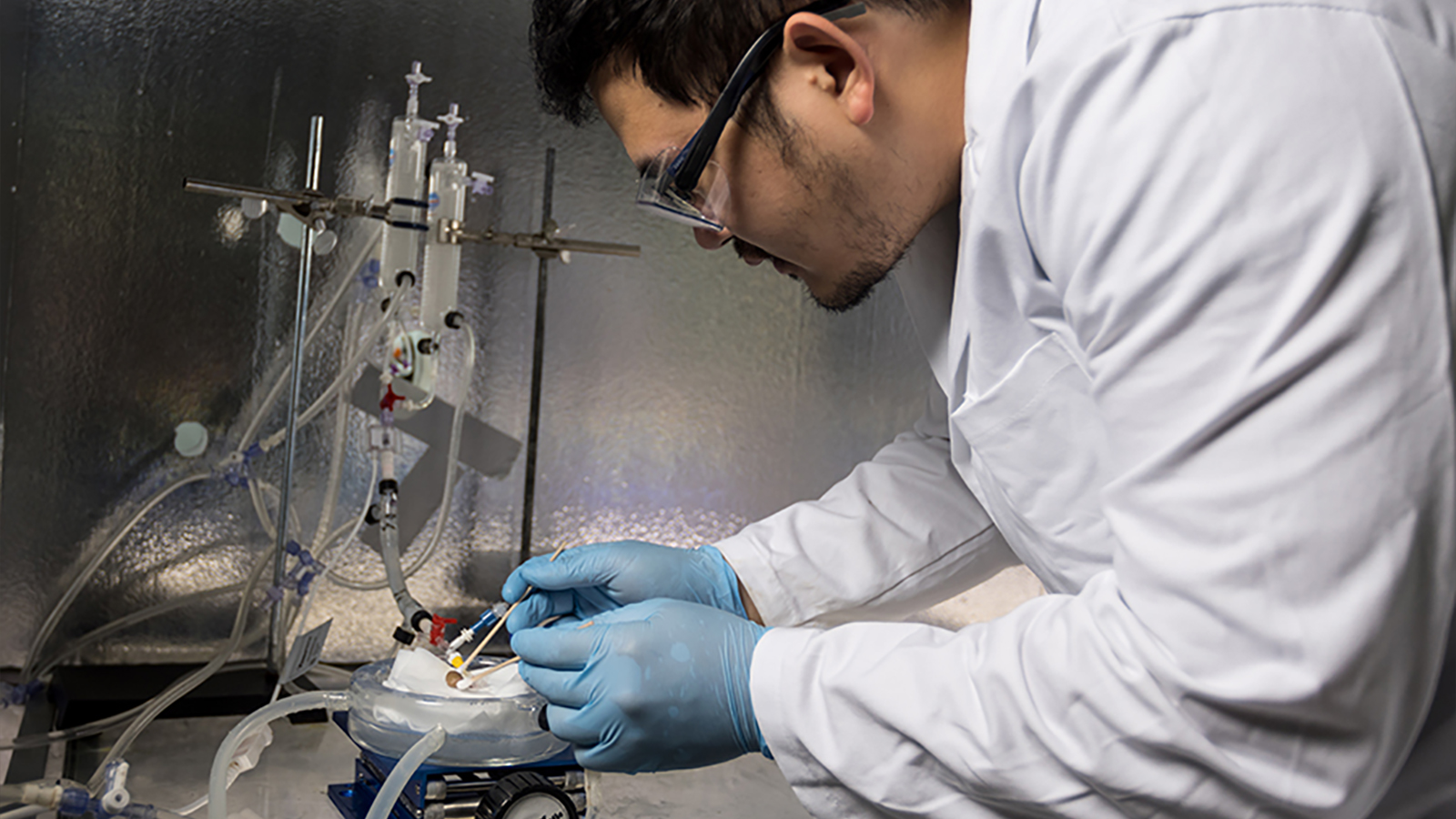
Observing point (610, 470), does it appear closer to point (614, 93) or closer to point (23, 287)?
point (23, 287)

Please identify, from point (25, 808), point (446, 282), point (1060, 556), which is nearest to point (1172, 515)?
point (1060, 556)

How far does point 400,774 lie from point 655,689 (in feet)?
0.89

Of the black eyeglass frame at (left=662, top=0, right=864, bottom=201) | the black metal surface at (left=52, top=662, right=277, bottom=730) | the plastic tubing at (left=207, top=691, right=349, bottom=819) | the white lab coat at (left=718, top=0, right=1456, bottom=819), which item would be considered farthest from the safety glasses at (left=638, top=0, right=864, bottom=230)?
the black metal surface at (left=52, top=662, right=277, bottom=730)

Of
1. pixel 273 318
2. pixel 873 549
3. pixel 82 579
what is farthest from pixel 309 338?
pixel 873 549

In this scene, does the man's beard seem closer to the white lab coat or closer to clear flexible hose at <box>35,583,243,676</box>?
the white lab coat

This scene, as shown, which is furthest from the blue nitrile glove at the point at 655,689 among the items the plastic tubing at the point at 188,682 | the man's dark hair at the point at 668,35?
the plastic tubing at the point at 188,682

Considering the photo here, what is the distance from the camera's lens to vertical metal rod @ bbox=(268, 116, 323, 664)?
78.7 inches

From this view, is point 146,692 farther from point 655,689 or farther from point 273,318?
point 655,689

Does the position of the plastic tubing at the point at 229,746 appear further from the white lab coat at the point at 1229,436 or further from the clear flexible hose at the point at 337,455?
the clear flexible hose at the point at 337,455

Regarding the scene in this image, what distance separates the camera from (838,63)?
941mm

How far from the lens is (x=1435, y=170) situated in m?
0.64

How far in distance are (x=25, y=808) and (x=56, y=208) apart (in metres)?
1.41

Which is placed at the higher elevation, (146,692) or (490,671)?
(490,671)

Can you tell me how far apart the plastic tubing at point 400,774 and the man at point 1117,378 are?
12 cm
